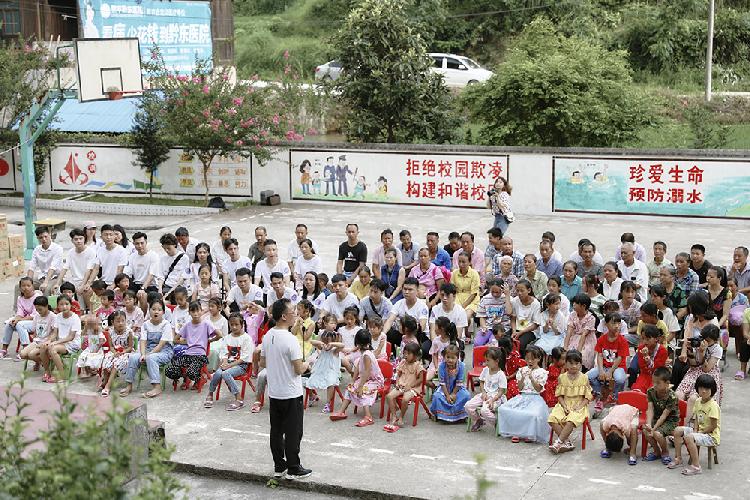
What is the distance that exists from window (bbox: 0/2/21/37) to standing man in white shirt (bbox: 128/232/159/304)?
57.6 ft

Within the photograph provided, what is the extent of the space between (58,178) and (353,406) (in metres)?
18.3

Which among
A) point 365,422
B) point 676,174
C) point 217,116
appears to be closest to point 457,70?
point 217,116

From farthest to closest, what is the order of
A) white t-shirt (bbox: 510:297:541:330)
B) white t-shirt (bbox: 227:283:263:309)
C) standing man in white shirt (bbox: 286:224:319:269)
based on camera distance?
standing man in white shirt (bbox: 286:224:319:269) → white t-shirt (bbox: 227:283:263:309) → white t-shirt (bbox: 510:297:541:330)

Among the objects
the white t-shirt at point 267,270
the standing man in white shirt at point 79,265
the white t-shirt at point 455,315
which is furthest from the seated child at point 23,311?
the white t-shirt at point 455,315

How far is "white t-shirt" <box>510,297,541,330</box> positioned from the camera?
1261 centimetres

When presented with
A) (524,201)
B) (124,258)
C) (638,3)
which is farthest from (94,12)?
(638,3)

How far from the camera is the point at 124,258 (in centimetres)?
1512

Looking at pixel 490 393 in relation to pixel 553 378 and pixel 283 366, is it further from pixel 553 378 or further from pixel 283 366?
pixel 283 366

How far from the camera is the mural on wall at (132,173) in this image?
2625 cm

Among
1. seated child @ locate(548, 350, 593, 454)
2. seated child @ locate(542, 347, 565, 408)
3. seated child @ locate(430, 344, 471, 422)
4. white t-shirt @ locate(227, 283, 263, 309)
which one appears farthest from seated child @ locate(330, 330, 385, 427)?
white t-shirt @ locate(227, 283, 263, 309)

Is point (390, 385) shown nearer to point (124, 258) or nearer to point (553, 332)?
point (553, 332)

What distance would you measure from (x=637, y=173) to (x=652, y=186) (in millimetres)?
398

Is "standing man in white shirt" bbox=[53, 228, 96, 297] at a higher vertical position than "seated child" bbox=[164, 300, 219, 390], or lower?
higher

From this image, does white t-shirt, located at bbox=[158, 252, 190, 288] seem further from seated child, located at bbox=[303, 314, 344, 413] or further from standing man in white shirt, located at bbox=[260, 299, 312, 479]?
standing man in white shirt, located at bbox=[260, 299, 312, 479]
